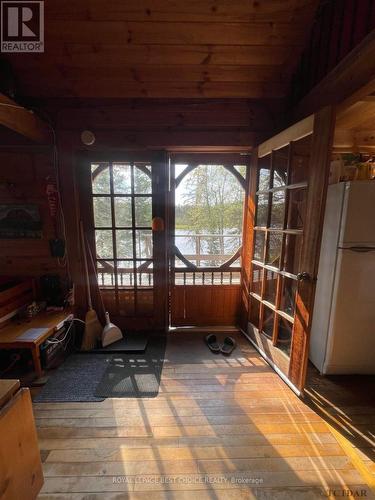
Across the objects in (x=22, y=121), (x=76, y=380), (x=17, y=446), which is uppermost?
(x=22, y=121)

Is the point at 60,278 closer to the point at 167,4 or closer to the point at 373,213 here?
the point at 167,4

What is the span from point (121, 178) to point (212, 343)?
1930 mm

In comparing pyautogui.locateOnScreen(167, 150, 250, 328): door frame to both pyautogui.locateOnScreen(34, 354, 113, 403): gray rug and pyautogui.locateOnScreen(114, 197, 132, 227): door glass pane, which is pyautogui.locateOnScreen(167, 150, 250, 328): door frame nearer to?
pyautogui.locateOnScreen(114, 197, 132, 227): door glass pane

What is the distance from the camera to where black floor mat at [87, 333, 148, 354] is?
215cm

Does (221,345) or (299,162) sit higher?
(299,162)

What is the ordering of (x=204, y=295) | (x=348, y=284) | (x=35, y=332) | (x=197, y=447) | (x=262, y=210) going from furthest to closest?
(x=204, y=295), (x=262, y=210), (x=35, y=332), (x=348, y=284), (x=197, y=447)

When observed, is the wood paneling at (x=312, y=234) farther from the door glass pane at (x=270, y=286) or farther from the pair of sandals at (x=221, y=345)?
the pair of sandals at (x=221, y=345)

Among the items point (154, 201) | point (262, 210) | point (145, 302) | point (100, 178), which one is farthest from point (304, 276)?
point (100, 178)

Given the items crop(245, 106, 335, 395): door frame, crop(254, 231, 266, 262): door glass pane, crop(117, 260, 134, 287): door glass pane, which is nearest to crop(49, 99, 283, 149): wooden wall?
crop(245, 106, 335, 395): door frame

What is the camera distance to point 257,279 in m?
2.24

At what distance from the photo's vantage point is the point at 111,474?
112 cm

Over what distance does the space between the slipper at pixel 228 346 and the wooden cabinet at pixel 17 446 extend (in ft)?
5.07

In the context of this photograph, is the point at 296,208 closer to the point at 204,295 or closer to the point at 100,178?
the point at 204,295

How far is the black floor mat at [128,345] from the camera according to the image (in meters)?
2.15
